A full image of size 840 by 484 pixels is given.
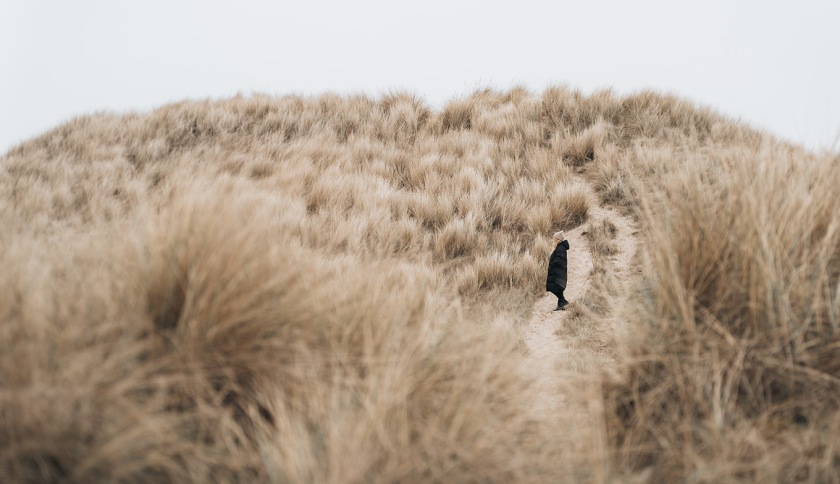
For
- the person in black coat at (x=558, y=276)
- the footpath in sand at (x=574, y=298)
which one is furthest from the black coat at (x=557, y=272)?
the footpath in sand at (x=574, y=298)

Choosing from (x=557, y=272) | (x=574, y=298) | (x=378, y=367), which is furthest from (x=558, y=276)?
(x=378, y=367)

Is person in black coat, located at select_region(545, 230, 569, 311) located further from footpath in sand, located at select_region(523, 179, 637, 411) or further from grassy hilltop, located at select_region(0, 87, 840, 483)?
grassy hilltop, located at select_region(0, 87, 840, 483)

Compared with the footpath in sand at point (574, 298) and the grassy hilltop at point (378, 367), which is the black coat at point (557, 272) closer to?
the footpath in sand at point (574, 298)

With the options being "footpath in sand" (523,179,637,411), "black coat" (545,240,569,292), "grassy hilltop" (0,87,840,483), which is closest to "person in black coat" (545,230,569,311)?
"black coat" (545,240,569,292)

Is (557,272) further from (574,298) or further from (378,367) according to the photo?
(378,367)

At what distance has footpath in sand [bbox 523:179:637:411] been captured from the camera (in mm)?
3213

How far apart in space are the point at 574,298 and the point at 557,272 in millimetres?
481

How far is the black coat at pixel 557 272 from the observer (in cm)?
433

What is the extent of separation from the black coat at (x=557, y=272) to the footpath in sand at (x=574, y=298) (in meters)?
0.29

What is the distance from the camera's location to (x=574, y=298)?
457 centimetres

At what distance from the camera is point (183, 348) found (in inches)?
56.7

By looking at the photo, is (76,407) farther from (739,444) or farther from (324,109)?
(324,109)

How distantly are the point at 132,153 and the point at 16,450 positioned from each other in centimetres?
713

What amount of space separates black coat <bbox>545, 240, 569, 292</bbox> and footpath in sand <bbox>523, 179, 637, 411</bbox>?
0.29 metres
